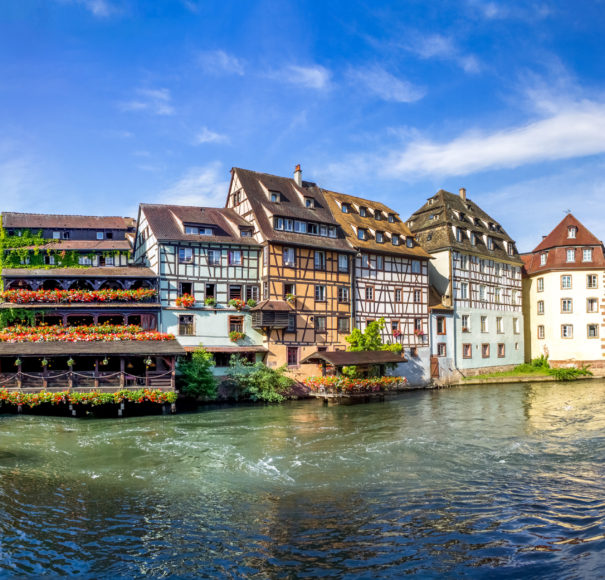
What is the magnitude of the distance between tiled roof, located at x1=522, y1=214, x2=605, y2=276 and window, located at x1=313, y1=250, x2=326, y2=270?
23.7m

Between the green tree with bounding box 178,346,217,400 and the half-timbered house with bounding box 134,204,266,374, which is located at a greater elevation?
the half-timbered house with bounding box 134,204,266,374

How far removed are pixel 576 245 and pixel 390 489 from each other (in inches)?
1610

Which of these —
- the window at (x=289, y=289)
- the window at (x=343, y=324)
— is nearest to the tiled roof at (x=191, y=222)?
the window at (x=289, y=289)

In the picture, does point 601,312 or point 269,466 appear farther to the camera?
point 601,312

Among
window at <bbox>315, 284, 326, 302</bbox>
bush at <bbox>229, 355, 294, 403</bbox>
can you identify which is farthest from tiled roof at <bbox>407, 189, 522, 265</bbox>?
bush at <bbox>229, 355, 294, 403</bbox>

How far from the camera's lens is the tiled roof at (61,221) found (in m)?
42.0

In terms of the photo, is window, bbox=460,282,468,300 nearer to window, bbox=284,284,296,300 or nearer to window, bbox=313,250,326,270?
window, bbox=313,250,326,270

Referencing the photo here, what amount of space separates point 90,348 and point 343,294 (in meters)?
16.9

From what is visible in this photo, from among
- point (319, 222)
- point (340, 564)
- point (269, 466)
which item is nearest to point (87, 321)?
point (319, 222)

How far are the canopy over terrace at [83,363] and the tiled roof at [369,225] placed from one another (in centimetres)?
1614

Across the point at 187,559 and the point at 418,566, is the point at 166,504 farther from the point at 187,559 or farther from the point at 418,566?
the point at 418,566

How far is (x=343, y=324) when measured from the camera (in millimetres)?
37500

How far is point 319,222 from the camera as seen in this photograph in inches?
1475

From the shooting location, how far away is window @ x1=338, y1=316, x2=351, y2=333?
37281mm
